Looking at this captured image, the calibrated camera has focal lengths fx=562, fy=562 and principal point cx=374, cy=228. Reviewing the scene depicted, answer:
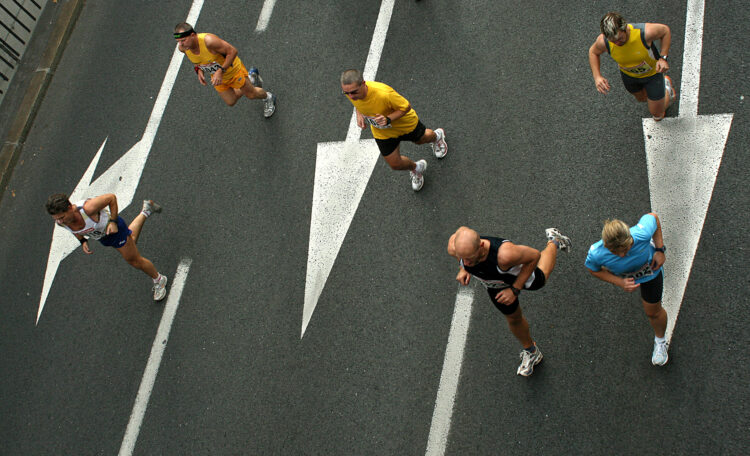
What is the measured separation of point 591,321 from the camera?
228 inches

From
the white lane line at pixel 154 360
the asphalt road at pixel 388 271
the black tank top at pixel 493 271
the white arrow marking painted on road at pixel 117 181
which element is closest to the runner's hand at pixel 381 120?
the asphalt road at pixel 388 271

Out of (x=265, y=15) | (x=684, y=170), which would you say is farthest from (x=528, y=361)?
(x=265, y=15)

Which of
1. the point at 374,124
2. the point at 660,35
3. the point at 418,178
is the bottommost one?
the point at 418,178

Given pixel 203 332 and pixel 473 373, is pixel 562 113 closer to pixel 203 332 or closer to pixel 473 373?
pixel 473 373

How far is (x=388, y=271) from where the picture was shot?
21.9ft

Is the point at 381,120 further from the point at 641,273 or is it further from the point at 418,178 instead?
the point at 641,273

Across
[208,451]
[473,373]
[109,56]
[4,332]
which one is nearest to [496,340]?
[473,373]

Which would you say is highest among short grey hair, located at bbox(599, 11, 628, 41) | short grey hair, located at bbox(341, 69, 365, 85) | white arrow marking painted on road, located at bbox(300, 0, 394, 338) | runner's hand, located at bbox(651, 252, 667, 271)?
short grey hair, located at bbox(599, 11, 628, 41)

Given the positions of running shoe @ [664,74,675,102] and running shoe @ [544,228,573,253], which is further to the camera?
running shoe @ [664,74,675,102]

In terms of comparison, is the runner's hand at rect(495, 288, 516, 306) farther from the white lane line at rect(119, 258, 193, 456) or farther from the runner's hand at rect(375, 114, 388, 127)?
the white lane line at rect(119, 258, 193, 456)

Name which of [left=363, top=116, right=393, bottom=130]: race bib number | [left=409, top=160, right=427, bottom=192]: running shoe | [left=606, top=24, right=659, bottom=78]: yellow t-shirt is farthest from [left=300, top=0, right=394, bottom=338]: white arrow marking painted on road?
[left=606, top=24, right=659, bottom=78]: yellow t-shirt

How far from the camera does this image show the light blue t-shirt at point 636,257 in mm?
4559

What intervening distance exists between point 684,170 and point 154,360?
662 cm

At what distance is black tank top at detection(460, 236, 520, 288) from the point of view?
4699 millimetres
